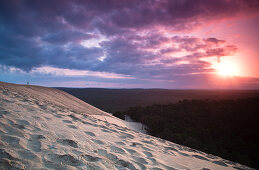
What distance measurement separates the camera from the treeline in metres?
8.09

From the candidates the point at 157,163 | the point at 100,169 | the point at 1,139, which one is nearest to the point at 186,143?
the point at 157,163

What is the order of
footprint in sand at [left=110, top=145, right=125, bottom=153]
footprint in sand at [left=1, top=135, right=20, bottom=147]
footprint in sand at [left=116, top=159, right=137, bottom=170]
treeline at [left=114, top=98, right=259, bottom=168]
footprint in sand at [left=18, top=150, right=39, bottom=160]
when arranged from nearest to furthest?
1. footprint in sand at [left=18, top=150, right=39, bottom=160]
2. footprint in sand at [left=1, top=135, right=20, bottom=147]
3. footprint in sand at [left=116, top=159, right=137, bottom=170]
4. footprint in sand at [left=110, top=145, right=125, bottom=153]
5. treeline at [left=114, top=98, right=259, bottom=168]

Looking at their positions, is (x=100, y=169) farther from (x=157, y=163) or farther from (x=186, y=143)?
(x=186, y=143)

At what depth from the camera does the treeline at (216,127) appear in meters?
8.09

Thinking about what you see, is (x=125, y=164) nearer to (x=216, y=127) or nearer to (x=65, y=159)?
(x=65, y=159)

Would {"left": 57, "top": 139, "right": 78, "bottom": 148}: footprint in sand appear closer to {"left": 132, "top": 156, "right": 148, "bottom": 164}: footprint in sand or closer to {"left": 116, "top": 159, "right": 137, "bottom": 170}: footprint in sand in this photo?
{"left": 116, "top": 159, "right": 137, "bottom": 170}: footprint in sand

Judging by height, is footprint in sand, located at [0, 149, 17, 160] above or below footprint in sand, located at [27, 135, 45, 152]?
above

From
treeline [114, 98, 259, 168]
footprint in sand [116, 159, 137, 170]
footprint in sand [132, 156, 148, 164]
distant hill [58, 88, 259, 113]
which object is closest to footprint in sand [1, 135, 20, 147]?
footprint in sand [116, 159, 137, 170]

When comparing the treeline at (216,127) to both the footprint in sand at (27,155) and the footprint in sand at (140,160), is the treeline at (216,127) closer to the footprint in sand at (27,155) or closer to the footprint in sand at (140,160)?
the footprint in sand at (140,160)

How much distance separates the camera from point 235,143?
28.7 feet

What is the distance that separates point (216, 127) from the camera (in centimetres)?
1041

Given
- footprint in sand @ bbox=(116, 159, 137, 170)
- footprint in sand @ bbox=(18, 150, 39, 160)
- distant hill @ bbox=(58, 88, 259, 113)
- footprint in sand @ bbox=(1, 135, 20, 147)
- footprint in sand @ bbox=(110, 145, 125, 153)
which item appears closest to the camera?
footprint in sand @ bbox=(18, 150, 39, 160)

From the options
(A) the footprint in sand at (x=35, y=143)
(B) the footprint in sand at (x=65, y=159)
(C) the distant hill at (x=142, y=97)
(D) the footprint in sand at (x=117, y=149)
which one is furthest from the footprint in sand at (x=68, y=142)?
(C) the distant hill at (x=142, y=97)

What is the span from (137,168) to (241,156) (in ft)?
27.8
